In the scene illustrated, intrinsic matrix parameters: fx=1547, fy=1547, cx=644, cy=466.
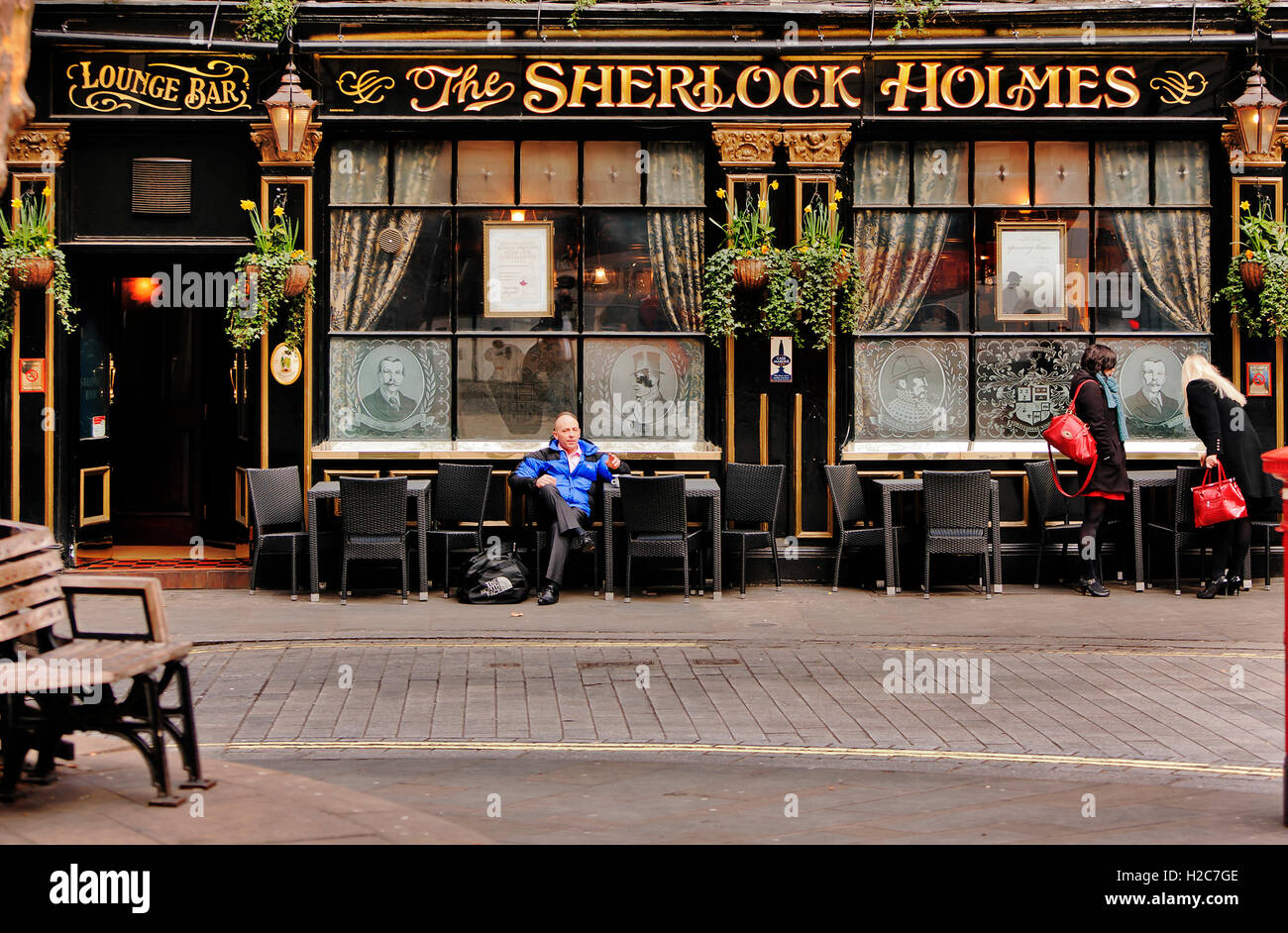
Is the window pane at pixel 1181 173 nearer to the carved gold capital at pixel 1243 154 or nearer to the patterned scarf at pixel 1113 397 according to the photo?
the carved gold capital at pixel 1243 154

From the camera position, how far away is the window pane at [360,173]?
13.6 metres

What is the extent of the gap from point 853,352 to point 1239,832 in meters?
8.19

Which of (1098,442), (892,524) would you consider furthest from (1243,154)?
(892,524)

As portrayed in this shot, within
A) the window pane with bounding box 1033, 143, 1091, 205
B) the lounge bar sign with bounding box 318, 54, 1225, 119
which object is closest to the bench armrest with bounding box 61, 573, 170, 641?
the lounge bar sign with bounding box 318, 54, 1225, 119

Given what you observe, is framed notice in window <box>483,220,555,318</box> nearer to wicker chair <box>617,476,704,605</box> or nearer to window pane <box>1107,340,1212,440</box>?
wicker chair <box>617,476,704,605</box>

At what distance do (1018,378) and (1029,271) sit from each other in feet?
3.14

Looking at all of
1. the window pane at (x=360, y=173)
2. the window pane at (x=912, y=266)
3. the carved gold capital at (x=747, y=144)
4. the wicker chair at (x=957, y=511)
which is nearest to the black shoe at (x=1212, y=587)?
the wicker chair at (x=957, y=511)

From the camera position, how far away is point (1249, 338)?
13.7m

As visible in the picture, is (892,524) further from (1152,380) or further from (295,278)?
(295,278)

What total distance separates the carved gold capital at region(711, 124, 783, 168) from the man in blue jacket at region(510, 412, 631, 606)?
2759mm

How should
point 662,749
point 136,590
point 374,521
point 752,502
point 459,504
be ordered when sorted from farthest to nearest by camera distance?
point 752,502 → point 459,504 → point 374,521 → point 662,749 → point 136,590

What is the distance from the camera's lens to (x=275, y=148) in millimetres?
13289

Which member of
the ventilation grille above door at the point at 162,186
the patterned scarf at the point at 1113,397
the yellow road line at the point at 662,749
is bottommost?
the yellow road line at the point at 662,749

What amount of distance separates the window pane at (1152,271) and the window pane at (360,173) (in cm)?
637
